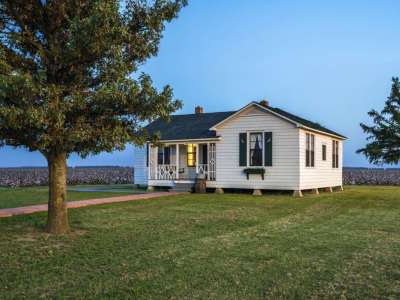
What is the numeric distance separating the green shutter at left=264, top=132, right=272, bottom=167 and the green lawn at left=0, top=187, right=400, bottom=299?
7.52 metres

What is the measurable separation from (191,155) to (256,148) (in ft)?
15.2

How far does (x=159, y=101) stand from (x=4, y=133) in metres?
3.26

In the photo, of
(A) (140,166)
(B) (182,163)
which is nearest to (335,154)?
(B) (182,163)

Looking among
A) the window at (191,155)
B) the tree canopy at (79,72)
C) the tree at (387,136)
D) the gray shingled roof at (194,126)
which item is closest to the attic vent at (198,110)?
the gray shingled roof at (194,126)

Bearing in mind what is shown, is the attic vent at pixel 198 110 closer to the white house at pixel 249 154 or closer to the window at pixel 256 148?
the white house at pixel 249 154

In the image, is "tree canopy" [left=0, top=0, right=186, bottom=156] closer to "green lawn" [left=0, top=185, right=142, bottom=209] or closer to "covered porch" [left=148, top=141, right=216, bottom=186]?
"green lawn" [left=0, top=185, right=142, bottom=209]

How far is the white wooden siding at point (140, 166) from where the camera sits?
999 inches

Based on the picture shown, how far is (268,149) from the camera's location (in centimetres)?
2027

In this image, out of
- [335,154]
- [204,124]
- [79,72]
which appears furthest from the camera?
[335,154]

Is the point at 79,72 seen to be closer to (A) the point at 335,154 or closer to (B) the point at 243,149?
(B) the point at 243,149

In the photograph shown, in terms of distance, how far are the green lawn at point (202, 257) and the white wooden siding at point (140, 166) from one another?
41.1 ft

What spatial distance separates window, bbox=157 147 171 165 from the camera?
24469 millimetres

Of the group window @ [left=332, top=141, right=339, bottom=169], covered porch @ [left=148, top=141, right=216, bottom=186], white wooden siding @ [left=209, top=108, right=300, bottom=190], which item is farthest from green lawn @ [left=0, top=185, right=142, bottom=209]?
window @ [left=332, top=141, right=339, bottom=169]

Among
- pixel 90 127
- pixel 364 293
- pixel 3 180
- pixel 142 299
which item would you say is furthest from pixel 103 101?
pixel 3 180
